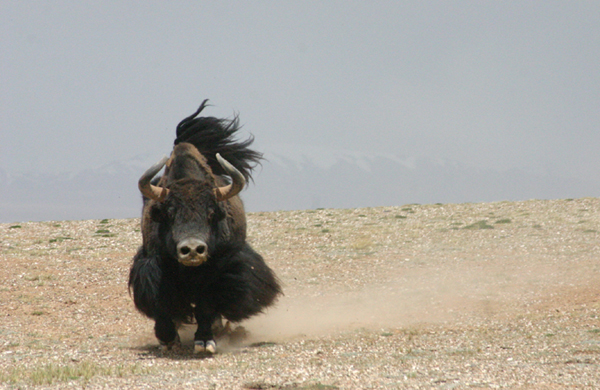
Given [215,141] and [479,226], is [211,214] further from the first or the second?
[479,226]

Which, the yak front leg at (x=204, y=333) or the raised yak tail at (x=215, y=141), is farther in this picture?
the raised yak tail at (x=215, y=141)

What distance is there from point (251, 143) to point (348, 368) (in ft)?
17.8

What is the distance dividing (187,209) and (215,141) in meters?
2.93

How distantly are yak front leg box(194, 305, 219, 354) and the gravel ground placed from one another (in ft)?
0.87

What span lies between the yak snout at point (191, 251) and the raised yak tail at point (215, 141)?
269 centimetres

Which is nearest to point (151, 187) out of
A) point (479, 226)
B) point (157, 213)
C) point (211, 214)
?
point (157, 213)

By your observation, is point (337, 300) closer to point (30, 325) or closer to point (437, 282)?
point (437, 282)

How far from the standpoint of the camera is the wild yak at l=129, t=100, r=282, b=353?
314 inches

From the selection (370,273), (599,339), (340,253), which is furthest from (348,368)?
(340,253)

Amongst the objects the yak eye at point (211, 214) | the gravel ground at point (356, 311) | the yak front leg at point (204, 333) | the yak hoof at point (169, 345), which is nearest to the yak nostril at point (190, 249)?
the yak eye at point (211, 214)

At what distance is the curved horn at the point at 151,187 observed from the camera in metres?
7.94

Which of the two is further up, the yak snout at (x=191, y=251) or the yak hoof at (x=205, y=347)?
the yak snout at (x=191, y=251)

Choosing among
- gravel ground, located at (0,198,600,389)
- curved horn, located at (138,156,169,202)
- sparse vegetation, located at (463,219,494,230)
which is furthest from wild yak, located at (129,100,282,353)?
sparse vegetation, located at (463,219,494,230)

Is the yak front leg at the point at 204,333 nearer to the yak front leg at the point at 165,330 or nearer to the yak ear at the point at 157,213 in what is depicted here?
the yak front leg at the point at 165,330
